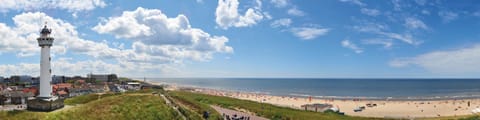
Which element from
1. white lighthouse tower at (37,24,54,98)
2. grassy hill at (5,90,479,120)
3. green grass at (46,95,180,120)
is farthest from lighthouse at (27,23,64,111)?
green grass at (46,95,180,120)

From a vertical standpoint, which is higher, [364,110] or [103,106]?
[103,106]

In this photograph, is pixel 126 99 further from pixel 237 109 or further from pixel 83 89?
pixel 83 89

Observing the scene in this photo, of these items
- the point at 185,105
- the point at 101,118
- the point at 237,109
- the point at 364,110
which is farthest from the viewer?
the point at 364,110

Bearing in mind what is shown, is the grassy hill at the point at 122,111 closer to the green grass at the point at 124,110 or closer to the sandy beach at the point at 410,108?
the green grass at the point at 124,110

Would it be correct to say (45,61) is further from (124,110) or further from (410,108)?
(410,108)

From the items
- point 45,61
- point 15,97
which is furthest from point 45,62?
point 15,97

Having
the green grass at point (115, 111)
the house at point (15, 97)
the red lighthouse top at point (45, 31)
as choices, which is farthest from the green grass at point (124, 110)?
the house at point (15, 97)

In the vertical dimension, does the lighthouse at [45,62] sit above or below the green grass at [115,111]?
above

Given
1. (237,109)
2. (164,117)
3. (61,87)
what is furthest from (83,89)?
(164,117)

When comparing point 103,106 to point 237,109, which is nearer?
point 103,106
